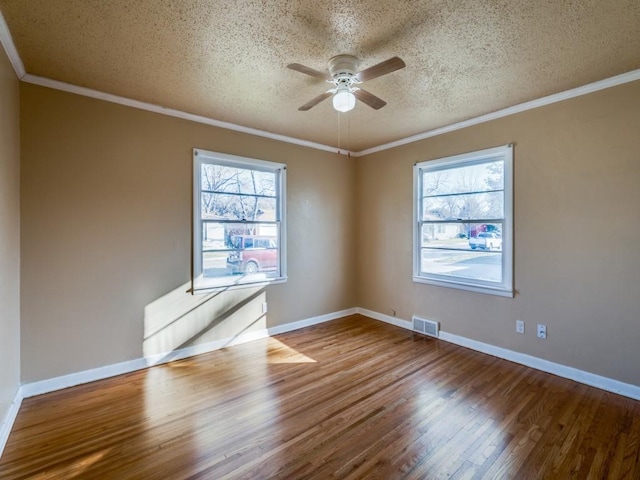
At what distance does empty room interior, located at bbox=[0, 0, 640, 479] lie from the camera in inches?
76.4

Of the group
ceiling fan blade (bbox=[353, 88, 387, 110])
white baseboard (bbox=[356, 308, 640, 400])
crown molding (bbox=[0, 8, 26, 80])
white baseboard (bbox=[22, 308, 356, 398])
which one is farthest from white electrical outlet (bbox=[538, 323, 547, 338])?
crown molding (bbox=[0, 8, 26, 80])

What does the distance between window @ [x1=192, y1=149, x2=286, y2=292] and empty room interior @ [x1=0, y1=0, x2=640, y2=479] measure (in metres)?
0.03

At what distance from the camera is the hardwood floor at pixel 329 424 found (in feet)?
6.03

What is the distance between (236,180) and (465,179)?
2768 millimetres

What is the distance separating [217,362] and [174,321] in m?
0.63

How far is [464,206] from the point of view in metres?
3.76

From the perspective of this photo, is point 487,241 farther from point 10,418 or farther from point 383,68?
point 10,418

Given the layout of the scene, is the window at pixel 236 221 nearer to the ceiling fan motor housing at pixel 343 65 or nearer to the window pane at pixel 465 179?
the ceiling fan motor housing at pixel 343 65

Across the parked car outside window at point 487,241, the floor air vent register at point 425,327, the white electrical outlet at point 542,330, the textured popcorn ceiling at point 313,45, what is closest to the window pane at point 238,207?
the textured popcorn ceiling at point 313,45

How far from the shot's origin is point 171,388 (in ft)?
9.03

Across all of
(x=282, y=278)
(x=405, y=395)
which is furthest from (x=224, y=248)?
(x=405, y=395)

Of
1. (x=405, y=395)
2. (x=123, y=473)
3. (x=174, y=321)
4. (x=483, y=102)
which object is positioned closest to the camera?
(x=123, y=473)

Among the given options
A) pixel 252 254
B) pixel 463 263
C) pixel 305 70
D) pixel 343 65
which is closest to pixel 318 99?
pixel 343 65

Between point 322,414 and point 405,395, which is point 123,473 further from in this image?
point 405,395
